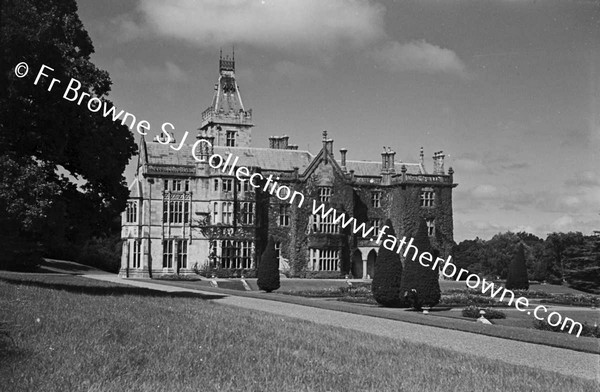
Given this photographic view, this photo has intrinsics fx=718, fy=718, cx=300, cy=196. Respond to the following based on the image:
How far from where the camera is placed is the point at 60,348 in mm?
9188

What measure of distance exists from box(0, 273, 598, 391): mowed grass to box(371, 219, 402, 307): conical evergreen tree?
40.6 feet

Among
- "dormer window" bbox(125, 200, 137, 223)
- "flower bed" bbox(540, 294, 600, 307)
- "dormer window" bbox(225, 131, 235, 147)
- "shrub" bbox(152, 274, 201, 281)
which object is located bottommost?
"flower bed" bbox(540, 294, 600, 307)

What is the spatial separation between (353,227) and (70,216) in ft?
109

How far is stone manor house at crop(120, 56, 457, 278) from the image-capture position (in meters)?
49.8

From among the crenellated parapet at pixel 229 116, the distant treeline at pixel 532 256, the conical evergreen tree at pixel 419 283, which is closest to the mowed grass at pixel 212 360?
the conical evergreen tree at pixel 419 283

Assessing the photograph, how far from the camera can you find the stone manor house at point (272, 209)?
4975 cm

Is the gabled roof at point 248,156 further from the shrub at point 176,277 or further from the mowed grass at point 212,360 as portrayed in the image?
the mowed grass at point 212,360

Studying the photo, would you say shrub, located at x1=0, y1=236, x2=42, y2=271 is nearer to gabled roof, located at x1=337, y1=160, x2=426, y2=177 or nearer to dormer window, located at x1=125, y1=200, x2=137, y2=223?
dormer window, located at x1=125, y1=200, x2=137, y2=223

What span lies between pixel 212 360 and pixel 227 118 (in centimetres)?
5584

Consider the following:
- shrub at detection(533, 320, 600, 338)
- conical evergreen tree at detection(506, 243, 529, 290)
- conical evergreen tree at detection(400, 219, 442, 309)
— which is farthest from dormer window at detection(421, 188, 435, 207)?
shrub at detection(533, 320, 600, 338)

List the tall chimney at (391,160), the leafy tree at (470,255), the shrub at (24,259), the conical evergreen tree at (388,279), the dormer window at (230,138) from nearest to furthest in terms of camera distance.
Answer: the conical evergreen tree at (388,279) → the shrub at (24,259) → the tall chimney at (391,160) → the leafy tree at (470,255) → the dormer window at (230,138)

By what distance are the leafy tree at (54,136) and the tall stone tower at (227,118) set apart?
4054 centimetres

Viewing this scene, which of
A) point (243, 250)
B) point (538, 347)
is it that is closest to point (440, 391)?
point (538, 347)

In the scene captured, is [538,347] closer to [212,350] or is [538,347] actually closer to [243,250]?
[212,350]
